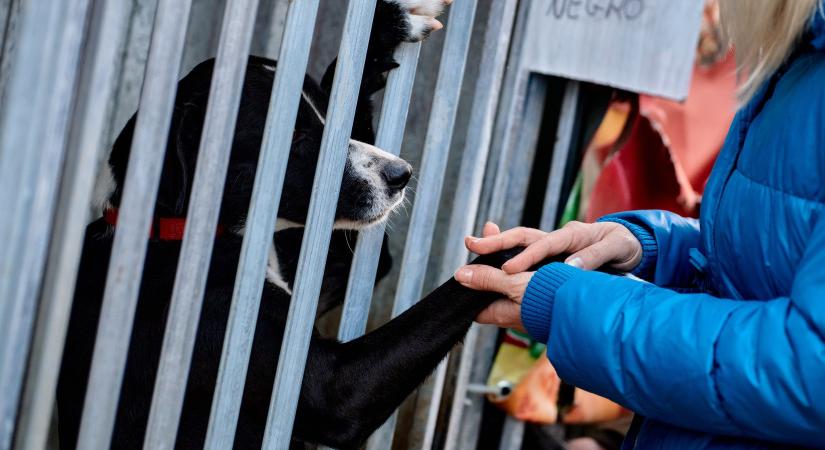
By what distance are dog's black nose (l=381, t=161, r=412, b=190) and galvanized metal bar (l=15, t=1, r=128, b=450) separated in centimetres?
93

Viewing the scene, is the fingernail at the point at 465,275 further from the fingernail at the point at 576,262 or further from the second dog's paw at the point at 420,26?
the second dog's paw at the point at 420,26

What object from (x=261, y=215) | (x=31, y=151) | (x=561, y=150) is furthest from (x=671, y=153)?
(x=31, y=151)

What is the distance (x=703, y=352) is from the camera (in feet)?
3.42

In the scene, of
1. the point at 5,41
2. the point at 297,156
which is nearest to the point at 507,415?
the point at 297,156

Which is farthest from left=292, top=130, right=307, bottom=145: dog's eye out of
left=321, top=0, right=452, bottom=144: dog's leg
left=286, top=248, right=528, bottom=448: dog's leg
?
left=286, top=248, right=528, bottom=448: dog's leg

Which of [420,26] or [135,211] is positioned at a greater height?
[420,26]

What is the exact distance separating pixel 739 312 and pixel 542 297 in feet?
1.02

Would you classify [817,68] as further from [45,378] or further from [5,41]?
[5,41]

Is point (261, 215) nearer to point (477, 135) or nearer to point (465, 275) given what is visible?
point (465, 275)

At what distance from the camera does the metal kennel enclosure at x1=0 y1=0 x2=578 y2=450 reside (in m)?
1.01

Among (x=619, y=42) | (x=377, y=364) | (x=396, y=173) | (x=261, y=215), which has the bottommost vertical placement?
(x=377, y=364)

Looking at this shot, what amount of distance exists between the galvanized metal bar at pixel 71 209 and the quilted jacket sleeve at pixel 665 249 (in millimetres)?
962

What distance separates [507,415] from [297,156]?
4.17 feet

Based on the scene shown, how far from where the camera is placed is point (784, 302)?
40.3 inches
